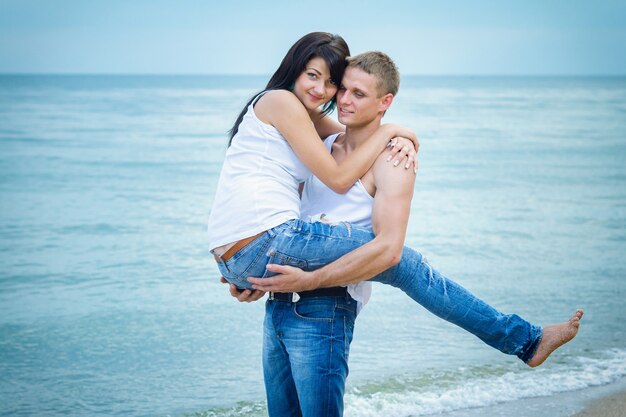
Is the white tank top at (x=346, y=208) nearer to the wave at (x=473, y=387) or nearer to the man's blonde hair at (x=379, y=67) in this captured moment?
the man's blonde hair at (x=379, y=67)

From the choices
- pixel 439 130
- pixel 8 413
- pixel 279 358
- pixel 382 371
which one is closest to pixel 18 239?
pixel 8 413

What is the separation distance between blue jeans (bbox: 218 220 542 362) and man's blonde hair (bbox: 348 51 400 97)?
0.63 metres

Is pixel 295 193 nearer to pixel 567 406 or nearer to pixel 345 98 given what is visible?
pixel 345 98

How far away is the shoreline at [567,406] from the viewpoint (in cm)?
451

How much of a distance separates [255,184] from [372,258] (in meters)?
0.56

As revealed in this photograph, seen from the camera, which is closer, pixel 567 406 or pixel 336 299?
pixel 336 299

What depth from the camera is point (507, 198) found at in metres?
13.4

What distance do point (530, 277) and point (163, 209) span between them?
633 centimetres

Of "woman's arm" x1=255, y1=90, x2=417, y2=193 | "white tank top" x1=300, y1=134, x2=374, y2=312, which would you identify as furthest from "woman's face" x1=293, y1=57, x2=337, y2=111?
"white tank top" x1=300, y1=134, x2=374, y2=312

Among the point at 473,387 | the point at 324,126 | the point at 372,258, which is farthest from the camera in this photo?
the point at 473,387

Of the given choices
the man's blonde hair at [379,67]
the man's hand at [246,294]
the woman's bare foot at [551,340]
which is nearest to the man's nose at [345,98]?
the man's blonde hair at [379,67]

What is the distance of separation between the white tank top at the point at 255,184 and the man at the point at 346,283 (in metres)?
0.17

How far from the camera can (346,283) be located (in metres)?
3.02

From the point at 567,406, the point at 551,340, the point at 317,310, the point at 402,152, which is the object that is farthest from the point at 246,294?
the point at 567,406
